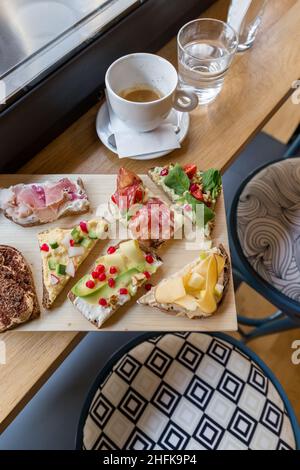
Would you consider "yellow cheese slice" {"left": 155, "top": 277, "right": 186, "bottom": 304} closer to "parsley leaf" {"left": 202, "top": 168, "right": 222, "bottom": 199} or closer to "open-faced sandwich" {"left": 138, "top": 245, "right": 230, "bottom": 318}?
"open-faced sandwich" {"left": 138, "top": 245, "right": 230, "bottom": 318}

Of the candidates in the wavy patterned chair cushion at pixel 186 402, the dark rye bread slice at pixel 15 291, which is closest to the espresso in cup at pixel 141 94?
the dark rye bread slice at pixel 15 291

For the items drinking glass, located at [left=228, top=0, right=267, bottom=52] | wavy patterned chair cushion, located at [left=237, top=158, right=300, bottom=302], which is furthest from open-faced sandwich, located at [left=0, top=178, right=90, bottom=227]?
drinking glass, located at [left=228, top=0, right=267, bottom=52]

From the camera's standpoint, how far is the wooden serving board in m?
0.61

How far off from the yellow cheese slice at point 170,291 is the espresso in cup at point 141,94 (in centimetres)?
36

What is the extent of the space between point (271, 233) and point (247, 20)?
19.3 inches

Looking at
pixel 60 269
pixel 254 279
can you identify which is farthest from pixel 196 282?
pixel 254 279

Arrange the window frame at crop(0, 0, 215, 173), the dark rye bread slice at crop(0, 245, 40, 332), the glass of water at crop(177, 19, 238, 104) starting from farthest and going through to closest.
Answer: the glass of water at crop(177, 19, 238, 104)
the window frame at crop(0, 0, 215, 173)
the dark rye bread slice at crop(0, 245, 40, 332)

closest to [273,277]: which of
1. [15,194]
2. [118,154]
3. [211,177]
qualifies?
[211,177]

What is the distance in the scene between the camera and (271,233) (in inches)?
37.4

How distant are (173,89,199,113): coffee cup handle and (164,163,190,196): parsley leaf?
141 millimetres

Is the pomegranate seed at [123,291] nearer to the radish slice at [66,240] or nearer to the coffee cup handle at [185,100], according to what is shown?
the radish slice at [66,240]

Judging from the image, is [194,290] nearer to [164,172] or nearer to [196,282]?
[196,282]

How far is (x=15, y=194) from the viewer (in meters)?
0.67
